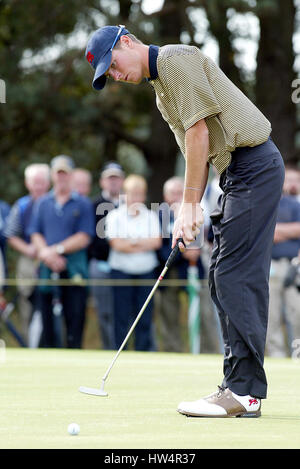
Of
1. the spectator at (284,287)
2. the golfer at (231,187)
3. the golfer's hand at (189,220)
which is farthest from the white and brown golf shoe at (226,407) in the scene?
the spectator at (284,287)

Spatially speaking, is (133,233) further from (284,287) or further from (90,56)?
(90,56)

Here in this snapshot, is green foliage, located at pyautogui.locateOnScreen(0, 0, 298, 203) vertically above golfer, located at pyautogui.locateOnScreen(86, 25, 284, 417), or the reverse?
green foliage, located at pyautogui.locateOnScreen(0, 0, 298, 203)

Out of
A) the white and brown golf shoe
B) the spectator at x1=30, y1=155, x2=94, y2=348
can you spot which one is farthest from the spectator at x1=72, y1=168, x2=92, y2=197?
the white and brown golf shoe

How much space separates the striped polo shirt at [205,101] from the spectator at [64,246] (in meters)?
6.03

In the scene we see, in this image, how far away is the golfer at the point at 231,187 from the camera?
471 centimetres

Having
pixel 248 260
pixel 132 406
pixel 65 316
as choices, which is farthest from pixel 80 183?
pixel 248 260

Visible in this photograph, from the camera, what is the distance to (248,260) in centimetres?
477

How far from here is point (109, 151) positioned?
18.4m

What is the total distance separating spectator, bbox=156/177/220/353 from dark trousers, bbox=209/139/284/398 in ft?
17.8

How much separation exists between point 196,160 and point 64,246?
618 cm

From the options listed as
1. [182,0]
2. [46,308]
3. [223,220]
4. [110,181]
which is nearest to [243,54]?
[182,0]

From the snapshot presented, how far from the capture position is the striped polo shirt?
463cm

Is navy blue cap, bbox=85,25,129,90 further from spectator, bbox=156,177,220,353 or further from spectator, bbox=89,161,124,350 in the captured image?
spectator, bbox=89,161,124,350

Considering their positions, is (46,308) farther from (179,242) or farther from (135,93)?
(135,93)
